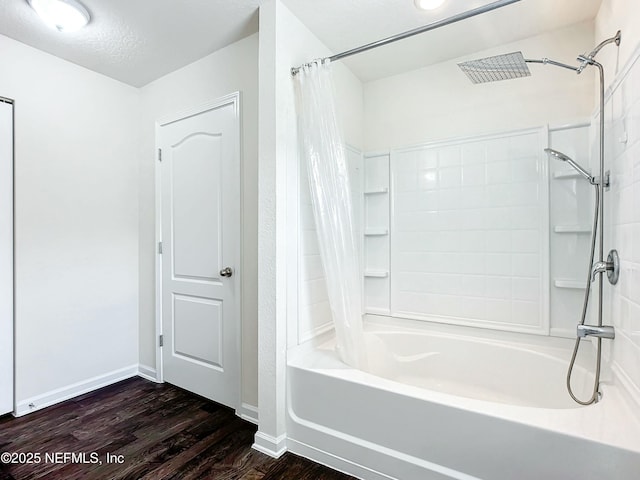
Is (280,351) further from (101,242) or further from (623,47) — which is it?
(623,47)

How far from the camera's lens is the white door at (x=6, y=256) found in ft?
6.89

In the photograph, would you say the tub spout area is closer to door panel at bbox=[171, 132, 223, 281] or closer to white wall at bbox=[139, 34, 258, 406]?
white wall at bbox=[139, 34, 258, 406]

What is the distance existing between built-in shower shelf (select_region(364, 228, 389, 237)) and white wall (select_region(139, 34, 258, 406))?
3.00ft

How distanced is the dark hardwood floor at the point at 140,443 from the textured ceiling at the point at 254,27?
2.43 meters

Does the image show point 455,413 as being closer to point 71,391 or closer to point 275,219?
point 275,219

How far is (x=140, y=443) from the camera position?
1.88 meters

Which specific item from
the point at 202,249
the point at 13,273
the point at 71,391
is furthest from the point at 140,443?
the point at 13,273

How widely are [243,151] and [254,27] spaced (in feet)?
2.43

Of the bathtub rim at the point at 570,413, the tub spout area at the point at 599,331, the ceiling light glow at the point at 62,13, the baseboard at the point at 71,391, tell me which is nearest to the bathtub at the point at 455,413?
the bathtub rim at the point at 570,413

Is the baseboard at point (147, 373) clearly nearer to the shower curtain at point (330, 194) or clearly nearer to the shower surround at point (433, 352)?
the shower surround at point (433, 352)

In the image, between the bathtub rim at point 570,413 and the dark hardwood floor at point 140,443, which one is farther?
the dark hardwood floor at point 140,443

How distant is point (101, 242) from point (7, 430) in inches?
50.6

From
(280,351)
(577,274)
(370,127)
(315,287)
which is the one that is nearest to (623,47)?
(577,274)

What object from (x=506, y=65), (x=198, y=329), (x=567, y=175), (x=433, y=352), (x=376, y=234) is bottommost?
(x=433, y=352)
